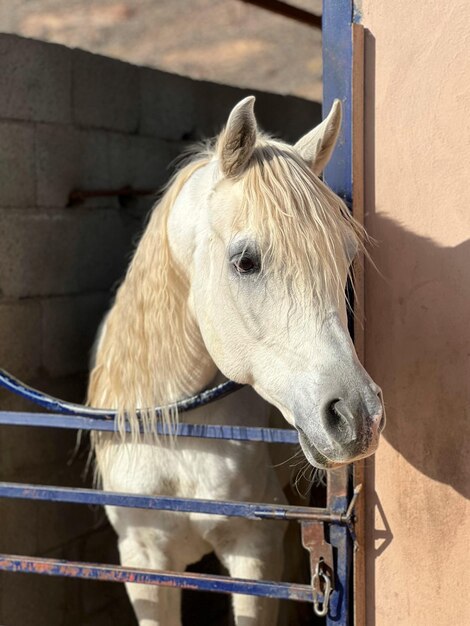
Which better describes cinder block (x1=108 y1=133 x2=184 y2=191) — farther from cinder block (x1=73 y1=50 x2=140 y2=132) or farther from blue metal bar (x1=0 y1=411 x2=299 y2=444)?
blue metal bar (x1=0 y1=411 x2=299 y2=444)

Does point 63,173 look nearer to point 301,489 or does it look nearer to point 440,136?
point 301,489

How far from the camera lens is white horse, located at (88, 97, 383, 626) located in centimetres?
149

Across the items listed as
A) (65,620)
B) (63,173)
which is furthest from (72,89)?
(65,620)

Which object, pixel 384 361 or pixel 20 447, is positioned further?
pixel 20 447

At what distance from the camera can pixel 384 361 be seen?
1.73 metres

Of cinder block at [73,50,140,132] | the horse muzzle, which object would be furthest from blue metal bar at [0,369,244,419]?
cinder block at [73,50,140,132]

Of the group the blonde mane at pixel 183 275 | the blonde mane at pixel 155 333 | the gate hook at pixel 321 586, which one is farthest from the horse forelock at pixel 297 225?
the gate hook at pixel 321 586

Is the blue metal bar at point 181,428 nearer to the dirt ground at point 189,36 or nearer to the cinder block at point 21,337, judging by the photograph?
the cinder block at point 21,337

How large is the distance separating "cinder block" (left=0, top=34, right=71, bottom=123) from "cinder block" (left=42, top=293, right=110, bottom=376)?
22.0 inches

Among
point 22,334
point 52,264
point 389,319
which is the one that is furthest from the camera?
point 52,264

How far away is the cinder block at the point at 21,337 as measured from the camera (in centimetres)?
243

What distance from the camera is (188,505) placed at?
1.81 m

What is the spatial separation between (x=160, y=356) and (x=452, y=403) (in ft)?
2.17

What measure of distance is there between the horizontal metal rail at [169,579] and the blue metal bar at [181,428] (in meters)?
0.28
